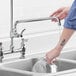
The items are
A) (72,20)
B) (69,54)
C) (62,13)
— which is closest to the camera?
(72,20)

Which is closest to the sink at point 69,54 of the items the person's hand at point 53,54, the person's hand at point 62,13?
the person's hand at point 62,13

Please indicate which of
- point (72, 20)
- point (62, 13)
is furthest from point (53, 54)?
point (62, 13)

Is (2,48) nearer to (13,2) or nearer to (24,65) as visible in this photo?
(24,65)

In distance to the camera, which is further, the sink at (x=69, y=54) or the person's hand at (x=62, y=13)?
the sink at (x=69, y=54)

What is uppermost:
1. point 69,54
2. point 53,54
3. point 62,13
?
point 62,13

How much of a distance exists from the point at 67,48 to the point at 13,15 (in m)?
0.47

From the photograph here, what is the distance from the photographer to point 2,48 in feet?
6.63

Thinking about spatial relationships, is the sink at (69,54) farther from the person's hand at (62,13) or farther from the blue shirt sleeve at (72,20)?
the blue shirt sleeve at (72,20)

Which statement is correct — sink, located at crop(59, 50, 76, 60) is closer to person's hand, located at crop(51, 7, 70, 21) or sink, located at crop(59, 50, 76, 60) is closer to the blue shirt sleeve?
person's hand, located at crop(51, 7, 70, 21)

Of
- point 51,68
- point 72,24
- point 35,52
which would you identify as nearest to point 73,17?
point 72,24

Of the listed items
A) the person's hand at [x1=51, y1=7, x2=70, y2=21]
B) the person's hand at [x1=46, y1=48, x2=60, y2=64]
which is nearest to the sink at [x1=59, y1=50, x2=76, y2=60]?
the person's hand at [x1=51, y1=7, x2=70, y2=21]

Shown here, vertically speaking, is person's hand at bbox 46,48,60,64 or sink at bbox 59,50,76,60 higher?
person's hand at bbox 46,48,60,64

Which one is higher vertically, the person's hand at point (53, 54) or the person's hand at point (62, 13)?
the person's hand at point (62, 13)

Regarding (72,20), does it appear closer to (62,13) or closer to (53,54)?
(53,54)
